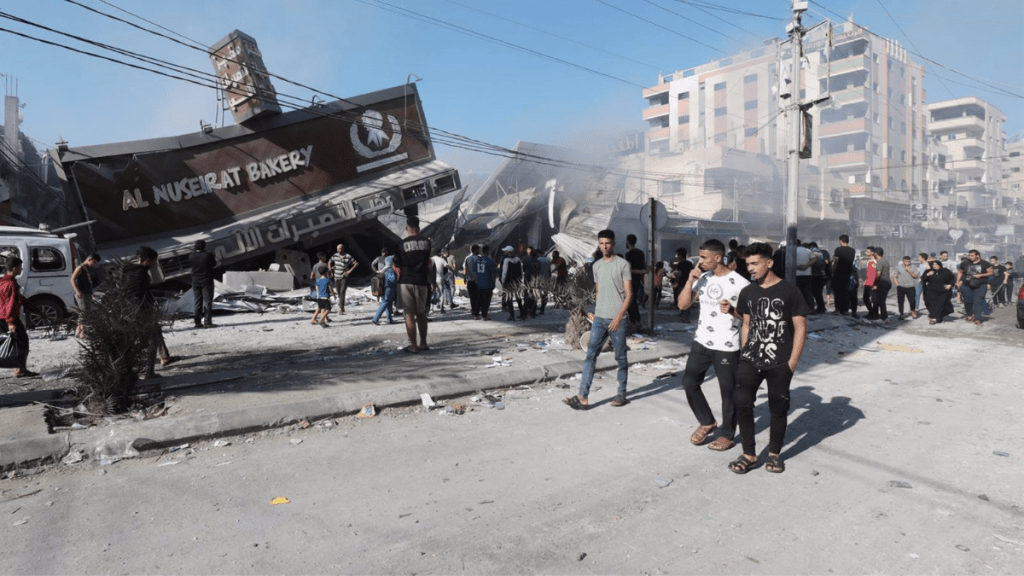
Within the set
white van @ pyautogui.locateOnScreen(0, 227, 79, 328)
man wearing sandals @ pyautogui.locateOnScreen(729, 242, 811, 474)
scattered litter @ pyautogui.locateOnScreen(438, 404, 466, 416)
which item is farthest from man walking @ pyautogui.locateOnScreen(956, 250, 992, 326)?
white van @ pyautogui.locateOnScreen(0, 227, 79, 328)

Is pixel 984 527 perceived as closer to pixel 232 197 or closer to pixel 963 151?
pixel 232 197

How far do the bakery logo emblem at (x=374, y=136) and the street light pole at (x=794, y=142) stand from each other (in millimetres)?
12147

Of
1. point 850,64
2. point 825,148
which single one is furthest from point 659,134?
point 850,64

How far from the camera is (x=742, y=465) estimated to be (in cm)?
394

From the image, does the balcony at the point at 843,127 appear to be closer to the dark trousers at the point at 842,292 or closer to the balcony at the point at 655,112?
the balcony at the point at 655,112

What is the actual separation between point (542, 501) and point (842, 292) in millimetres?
12194

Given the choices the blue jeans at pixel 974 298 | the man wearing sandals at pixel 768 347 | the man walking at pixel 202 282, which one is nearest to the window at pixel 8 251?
the man walking at pixel 202 282

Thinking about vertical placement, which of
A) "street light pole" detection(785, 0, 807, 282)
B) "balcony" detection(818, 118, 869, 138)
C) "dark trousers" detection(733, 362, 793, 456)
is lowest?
"dark trousers" detection(733, 362, 793, 456)

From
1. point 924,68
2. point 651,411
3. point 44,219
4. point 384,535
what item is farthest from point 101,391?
point 924,68

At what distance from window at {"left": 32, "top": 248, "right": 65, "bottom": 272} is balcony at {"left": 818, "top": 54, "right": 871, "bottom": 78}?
6740 centimetres

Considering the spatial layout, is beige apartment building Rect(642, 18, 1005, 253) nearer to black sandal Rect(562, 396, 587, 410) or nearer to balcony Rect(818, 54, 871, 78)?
balcony Rect(818, 54, 871, 78)

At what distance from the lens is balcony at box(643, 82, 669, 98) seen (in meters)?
73.4

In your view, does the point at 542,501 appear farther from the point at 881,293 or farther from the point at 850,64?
the point at 850,64

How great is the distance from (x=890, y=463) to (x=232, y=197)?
19219 millimetres
